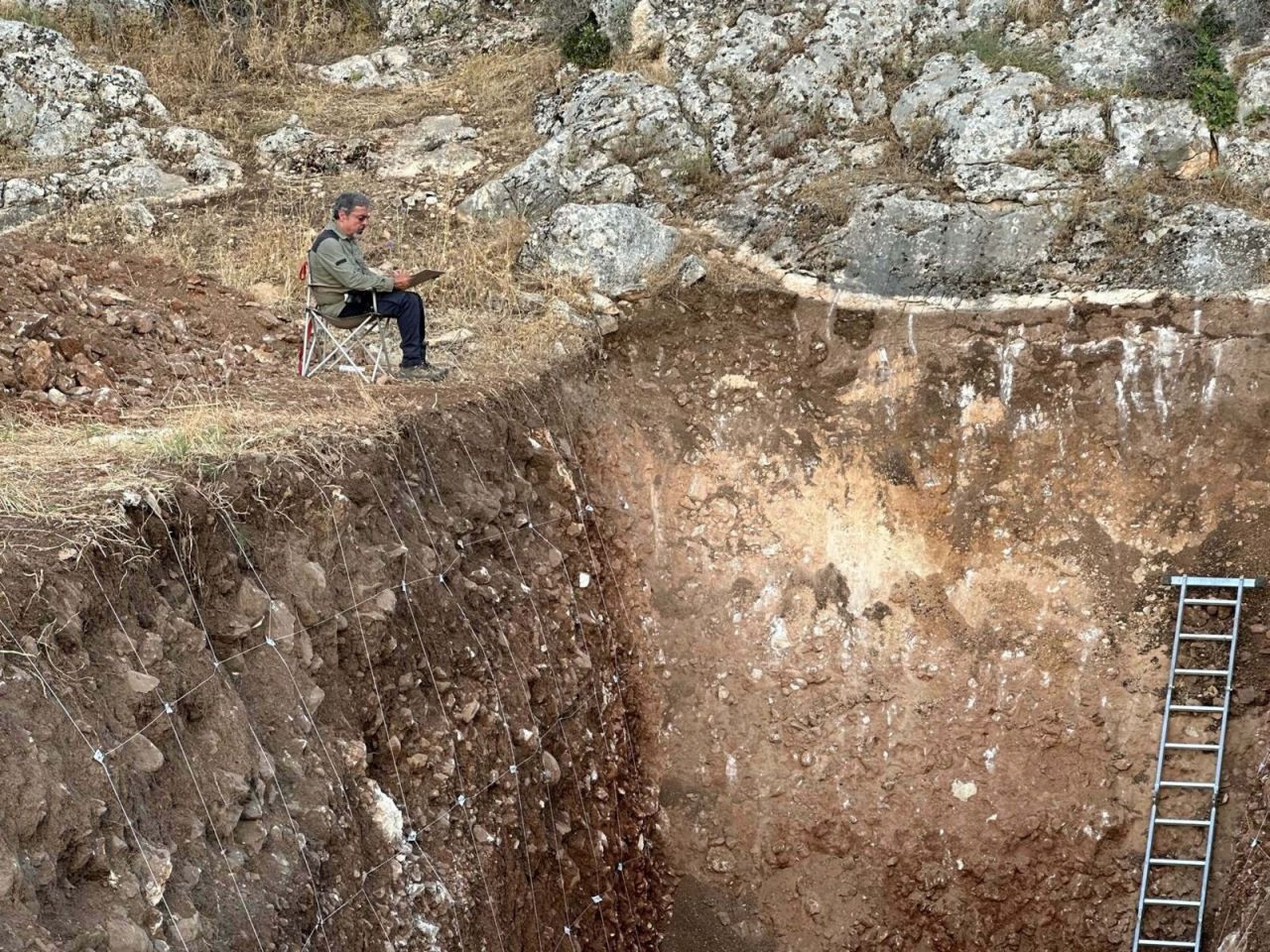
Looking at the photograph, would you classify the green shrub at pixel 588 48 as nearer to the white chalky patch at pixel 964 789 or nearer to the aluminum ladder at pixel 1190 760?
the aluminum ladder at pixel 1190 760

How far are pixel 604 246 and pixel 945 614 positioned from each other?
13.9 ft

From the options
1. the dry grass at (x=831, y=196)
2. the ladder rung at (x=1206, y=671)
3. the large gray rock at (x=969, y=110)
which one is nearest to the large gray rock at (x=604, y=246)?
the dry grass at (x=831, y=196)

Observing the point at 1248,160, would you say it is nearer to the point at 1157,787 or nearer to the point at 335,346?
the point at 1157,787

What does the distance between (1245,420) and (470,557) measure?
18.8 feet

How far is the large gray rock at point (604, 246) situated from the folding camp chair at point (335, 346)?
2.15 metres

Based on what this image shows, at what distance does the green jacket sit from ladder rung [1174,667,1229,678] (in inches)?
241

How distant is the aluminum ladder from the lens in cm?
839

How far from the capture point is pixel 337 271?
7992mm

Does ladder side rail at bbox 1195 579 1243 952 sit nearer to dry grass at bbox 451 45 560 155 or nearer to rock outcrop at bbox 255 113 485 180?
dry grass at bbox 451 45 560 155

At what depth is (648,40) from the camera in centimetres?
1245

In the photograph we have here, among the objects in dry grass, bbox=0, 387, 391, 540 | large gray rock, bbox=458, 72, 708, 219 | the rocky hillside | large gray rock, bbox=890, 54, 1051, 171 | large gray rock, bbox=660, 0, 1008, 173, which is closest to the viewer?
dry grass, bbox=0, 387, 391, 540

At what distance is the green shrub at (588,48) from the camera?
12750mm

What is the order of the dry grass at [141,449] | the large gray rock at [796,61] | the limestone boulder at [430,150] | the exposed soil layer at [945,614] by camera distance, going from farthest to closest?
the limestone boulder at [430,150], the large gray rock at [796,61], the exposed soil layer at [945,614], the dry grass at [141,449]

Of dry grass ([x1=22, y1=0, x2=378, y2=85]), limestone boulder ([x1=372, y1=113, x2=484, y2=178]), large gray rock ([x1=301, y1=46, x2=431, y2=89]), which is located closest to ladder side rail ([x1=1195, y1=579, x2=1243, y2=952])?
limestone boulder ([x1=372, y1=113, x2=484, y2=178])
